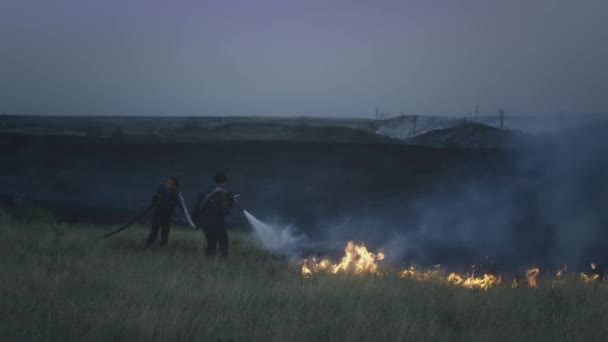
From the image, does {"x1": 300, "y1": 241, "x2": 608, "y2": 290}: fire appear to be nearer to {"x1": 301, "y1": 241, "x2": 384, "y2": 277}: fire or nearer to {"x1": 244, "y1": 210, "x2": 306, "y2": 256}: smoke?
{"x1": 301, "y1": 241, "x2": 384, "y2": 277}: fire

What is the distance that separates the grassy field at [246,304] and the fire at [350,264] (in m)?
0.39

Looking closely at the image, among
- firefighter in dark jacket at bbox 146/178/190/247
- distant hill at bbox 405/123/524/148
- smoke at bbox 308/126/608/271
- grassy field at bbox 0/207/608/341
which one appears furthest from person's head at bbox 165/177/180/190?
distant hill at bbox 405/123/524/148

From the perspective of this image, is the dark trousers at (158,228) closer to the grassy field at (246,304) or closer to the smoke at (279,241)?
the grassy field at (246,304)

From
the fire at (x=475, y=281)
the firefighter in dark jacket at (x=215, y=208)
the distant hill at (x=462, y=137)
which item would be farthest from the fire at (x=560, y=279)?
the distant hill at (x=462, y=137)

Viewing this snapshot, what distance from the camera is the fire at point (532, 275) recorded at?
36.3 ft

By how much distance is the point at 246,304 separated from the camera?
26.5ft

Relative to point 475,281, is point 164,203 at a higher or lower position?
higher

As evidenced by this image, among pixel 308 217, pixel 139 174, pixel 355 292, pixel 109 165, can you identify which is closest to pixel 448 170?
pixel 308 217

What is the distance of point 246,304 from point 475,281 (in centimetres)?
487

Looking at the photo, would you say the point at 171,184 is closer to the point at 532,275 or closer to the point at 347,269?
the point at 347,269

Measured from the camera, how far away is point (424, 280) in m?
10.8

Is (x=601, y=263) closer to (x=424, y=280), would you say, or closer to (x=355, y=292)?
(x=424, y=280)

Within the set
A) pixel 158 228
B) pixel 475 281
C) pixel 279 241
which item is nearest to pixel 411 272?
pixel 475 281

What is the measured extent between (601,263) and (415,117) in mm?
58803
